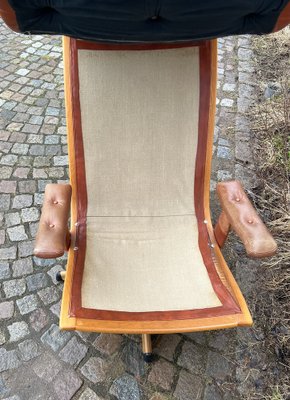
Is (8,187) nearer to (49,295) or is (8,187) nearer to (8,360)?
(49,295)

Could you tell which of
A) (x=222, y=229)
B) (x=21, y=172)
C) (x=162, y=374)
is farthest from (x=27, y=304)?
(x=222, y=229)

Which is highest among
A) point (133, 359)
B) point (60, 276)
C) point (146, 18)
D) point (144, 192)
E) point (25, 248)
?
point (146, 18)

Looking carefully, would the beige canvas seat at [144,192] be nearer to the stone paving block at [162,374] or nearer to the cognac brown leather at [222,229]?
the cognac brown leather at [222,229]

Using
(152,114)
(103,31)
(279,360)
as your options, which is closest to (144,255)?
(152,114)

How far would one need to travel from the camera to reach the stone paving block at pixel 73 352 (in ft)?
6.37

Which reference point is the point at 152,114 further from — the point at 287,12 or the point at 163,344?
the point at 163,344

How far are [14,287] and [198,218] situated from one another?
44.2 inches

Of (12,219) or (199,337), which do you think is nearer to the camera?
(199,337)

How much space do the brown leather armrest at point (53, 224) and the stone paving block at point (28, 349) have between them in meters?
0.70

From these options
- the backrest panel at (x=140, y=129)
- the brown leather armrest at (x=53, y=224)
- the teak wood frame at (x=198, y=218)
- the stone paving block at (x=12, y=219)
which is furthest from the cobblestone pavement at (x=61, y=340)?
the brown leather armrest at (x=53, y=224)

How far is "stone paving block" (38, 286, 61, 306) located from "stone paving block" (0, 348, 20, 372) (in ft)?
1.02

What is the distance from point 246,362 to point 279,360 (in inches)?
6.8

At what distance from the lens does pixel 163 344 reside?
202 cm

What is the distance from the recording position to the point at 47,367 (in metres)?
1.91
